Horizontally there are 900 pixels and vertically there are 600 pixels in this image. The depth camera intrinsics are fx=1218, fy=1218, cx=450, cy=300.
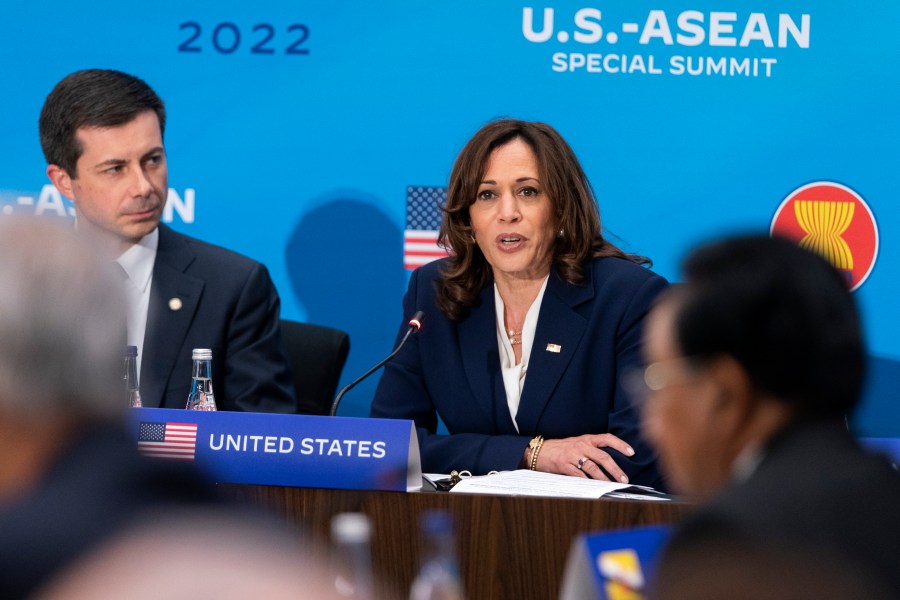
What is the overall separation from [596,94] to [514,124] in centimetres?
90

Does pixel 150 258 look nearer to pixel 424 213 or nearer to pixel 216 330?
pixel 216 330

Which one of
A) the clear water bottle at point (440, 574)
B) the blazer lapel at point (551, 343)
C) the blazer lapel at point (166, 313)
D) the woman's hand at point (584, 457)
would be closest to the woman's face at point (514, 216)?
the blazer lapel at point (551, 343)

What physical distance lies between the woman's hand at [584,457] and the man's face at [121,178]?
1.22 meters

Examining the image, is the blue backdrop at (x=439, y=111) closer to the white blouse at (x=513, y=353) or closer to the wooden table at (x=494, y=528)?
the white blouse at (x=513, y=353)

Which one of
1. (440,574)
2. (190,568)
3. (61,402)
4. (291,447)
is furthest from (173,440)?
(190,568)

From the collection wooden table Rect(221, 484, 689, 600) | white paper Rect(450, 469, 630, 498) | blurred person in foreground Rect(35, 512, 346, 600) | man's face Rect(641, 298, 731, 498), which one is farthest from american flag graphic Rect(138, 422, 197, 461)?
blurred person in foreground Rect(35, 512, 346, 600)

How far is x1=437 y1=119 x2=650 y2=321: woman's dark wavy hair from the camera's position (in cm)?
323

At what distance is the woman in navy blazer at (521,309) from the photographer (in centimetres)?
311

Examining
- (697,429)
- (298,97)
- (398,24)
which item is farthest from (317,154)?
(697,429)

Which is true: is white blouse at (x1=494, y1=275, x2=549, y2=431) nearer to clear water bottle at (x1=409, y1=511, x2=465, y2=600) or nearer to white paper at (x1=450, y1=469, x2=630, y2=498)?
white paper at (x1=450, y1=469, x2=630, y2=498)

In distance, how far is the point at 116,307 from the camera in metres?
1.07

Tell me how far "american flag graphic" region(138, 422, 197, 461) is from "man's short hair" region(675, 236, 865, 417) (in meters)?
1.36

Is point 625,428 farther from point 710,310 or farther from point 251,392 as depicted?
point 710,310

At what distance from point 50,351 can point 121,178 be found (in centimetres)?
230
